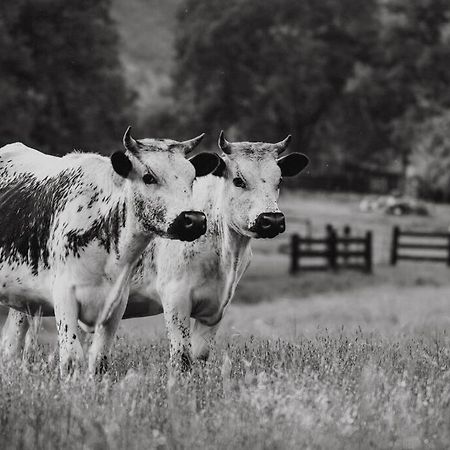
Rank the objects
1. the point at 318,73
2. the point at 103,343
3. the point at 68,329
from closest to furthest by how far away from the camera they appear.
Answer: the point at 68,329
the point at 103,343
the point at 318,73

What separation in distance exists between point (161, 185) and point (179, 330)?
1492mm

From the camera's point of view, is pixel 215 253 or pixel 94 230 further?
pixel 215 253

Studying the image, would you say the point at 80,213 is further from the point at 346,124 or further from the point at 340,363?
the point at 346,124

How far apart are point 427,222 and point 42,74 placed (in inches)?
950

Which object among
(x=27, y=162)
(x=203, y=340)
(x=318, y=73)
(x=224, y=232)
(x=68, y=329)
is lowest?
(x=318, y=73)

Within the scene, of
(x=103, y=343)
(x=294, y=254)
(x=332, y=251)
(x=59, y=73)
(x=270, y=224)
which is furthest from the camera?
(x=332, y=251)

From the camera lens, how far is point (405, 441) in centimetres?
527

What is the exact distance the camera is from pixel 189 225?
6121mm

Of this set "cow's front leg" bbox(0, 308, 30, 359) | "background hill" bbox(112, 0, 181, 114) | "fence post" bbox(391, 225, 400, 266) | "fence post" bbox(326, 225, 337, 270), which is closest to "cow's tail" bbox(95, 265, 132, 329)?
"cow's front leg" bbox(0, 308, 30, 359)

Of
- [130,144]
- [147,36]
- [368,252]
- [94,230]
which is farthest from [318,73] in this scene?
[130,144]

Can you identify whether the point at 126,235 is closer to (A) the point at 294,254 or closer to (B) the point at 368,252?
(A) the point at 294,254

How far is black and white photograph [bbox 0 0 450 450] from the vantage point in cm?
556

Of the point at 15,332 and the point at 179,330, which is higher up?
the point at 179,330

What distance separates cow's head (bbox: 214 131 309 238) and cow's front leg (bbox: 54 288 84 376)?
59.2 inches
